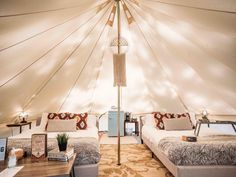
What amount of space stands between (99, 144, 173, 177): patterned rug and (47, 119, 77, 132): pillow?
2.64 ft

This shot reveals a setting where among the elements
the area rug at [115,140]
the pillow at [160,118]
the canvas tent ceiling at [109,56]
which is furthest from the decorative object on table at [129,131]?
the pillow at [160,118]

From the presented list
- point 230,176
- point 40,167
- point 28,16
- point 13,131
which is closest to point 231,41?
point 230,176

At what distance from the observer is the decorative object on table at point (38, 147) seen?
2.08 m

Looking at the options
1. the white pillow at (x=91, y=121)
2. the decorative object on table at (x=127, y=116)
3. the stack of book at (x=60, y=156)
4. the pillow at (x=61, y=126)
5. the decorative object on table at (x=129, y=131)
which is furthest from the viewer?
the decorative object on table at (x=129, y=131)

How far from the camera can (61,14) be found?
2293 mm

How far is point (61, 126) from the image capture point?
146 inches

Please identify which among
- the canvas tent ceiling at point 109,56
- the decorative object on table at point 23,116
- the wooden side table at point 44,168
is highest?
the canvas tent ceiling at point 109,56

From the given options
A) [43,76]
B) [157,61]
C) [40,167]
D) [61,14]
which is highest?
[61,14]

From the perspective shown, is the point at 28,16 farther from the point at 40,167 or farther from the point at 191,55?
the point at 191,55

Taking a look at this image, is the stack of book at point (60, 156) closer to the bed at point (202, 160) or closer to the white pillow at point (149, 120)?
the bed at point (202, 160)

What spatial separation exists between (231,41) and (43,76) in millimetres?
2927

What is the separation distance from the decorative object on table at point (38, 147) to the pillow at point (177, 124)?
2.42 metres

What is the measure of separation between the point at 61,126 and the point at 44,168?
1947mm

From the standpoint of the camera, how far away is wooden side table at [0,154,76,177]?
5.50ft
